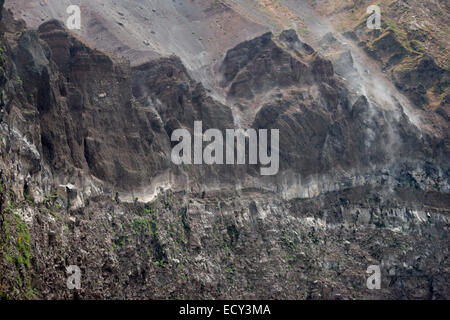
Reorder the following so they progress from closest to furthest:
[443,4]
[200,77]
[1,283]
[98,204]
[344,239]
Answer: [1,283], [98,204], [344,239], [200,77], [443,4]

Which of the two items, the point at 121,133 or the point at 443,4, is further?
the point at 443,4

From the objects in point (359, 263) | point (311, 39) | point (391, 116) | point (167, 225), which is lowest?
point (359, 263)

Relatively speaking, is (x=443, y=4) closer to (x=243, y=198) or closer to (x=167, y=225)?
(x=243, y=198)

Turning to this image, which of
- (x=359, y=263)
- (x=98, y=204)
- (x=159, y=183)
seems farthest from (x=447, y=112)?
(x=98, y=204)

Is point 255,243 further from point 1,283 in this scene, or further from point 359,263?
point 1,283

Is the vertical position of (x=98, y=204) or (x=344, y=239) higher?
(x=98, y=204)

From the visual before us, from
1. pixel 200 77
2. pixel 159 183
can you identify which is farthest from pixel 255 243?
pixel 200 77

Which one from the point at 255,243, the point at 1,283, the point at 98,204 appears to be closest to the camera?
the point at 1,283
